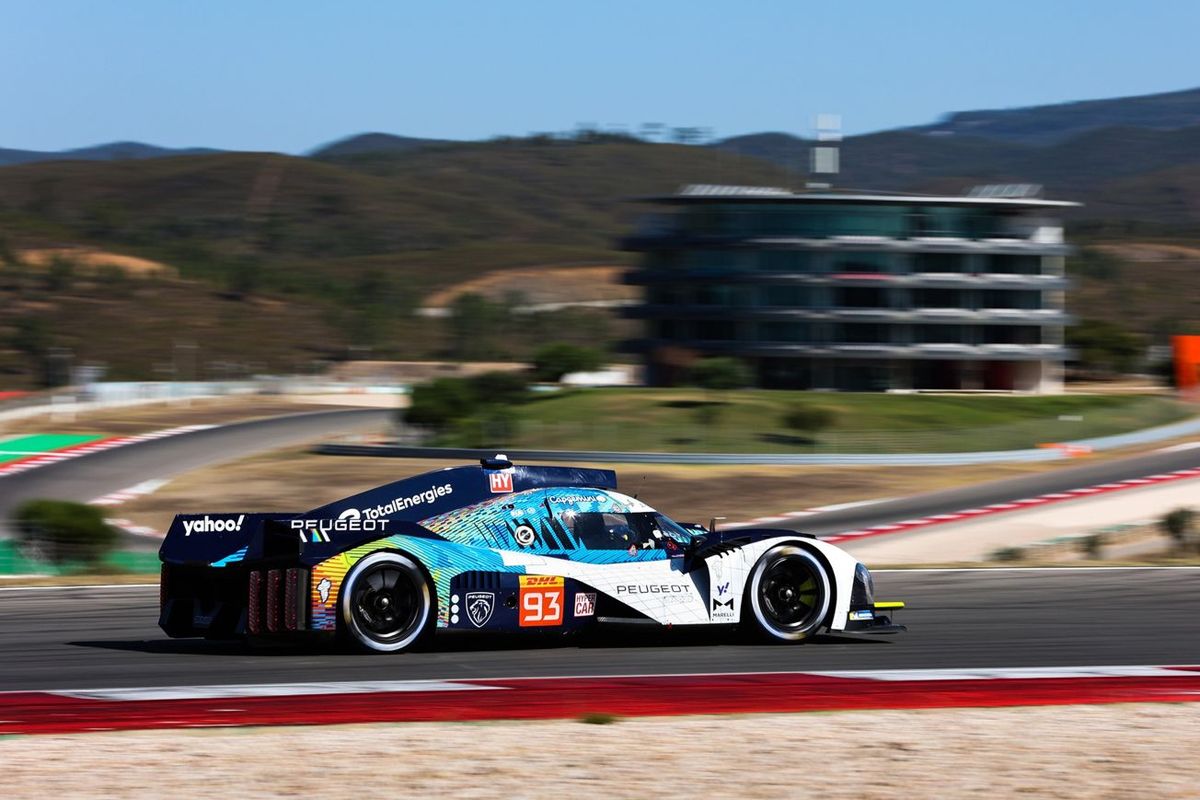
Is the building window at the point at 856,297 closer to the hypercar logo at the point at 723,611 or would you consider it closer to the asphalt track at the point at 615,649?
the asphalt track at the point at 615,649

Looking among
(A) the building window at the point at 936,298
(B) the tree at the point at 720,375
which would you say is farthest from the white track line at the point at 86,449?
(A) the building window at the point at 936,298

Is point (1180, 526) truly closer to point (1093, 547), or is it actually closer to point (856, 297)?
point (1093, 547)

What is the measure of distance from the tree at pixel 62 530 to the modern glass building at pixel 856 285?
165ft

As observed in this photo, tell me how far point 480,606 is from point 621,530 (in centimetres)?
131

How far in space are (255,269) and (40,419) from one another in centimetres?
8227

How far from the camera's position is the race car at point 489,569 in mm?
11461

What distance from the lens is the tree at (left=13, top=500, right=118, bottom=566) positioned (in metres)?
27.3

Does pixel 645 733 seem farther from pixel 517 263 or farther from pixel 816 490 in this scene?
pixel 517 263

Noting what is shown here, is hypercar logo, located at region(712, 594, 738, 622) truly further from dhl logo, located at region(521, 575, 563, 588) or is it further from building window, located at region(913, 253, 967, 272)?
building window, located at region(913, 253, 967, 272)

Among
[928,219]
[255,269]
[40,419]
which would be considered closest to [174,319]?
[255,269]

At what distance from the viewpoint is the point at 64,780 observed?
7.43 meters

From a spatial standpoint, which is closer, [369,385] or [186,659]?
[186,659]

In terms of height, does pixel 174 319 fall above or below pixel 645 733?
above

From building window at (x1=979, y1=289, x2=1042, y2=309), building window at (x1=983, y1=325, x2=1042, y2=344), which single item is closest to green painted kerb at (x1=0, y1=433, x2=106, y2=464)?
building window at (x1=979, y1=289, x2=1042, y2=309)
